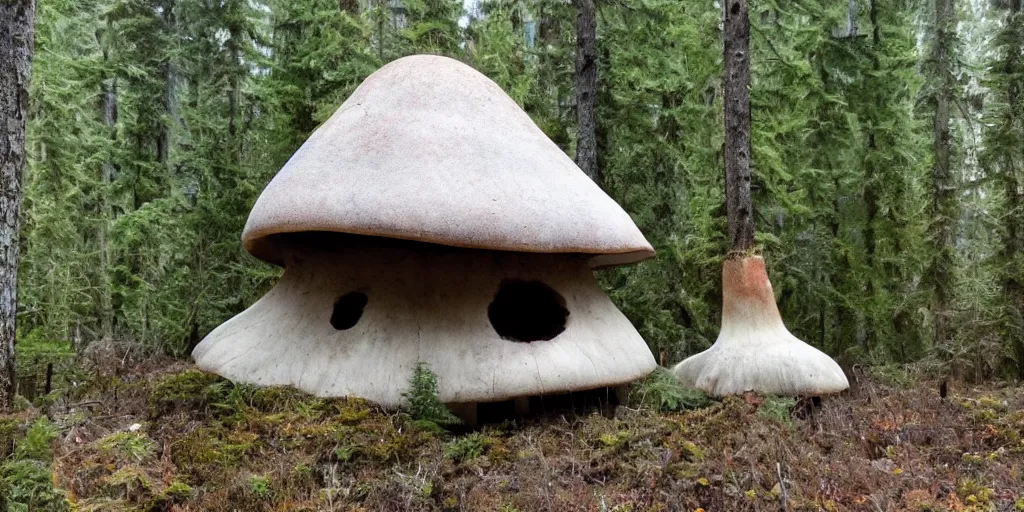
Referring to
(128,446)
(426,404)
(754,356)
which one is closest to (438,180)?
(426,404)

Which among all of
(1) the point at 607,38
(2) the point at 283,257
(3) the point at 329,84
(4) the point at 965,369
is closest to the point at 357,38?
(3) the point at 329,84

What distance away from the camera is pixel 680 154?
962 cm

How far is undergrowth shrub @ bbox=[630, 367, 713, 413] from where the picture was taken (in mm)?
5594

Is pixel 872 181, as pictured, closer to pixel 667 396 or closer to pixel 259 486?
pixel 667 396

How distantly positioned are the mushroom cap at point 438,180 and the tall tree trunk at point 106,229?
5832 millimetres

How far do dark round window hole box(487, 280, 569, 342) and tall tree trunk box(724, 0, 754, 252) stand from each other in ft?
6.14

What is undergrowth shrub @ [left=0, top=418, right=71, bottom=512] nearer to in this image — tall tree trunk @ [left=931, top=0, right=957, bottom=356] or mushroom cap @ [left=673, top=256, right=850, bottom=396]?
mushroom cap @ [left=673, top=256, right=850, bottom=396]

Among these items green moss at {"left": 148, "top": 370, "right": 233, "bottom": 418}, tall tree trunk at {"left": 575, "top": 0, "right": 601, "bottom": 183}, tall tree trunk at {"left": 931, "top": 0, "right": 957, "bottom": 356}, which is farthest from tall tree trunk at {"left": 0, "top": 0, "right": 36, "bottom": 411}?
tall tree trunk at {"left": 931, "top": 0, "right": 957, "bottom": 356}

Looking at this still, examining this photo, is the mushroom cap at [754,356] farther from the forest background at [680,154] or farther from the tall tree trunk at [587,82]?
the tall tree trunk at [587,82]

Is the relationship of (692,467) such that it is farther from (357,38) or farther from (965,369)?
(357,38)

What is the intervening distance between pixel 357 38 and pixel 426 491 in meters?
7.55

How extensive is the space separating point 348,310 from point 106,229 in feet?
33.4

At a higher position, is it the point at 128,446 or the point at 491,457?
the point at 128,446

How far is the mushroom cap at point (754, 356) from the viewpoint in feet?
18.4
